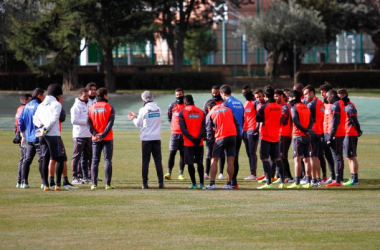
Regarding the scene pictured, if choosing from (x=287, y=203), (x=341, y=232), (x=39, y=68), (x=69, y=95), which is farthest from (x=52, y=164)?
(x=39, y=68)

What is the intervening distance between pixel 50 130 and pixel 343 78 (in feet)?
154

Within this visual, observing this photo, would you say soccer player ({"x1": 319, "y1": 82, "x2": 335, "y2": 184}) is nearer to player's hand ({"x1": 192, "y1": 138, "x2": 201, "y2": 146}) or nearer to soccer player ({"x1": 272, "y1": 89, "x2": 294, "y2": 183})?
soccer player ({"x1": 272, "y1": 89, "x2": 294, "y2": 183})

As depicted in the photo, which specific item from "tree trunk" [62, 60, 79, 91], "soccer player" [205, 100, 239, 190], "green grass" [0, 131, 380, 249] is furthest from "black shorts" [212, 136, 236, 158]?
"tree trunk" [62, 60, 79, 91]

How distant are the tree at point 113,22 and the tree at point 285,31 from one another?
400 inches

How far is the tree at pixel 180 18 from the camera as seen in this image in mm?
62175

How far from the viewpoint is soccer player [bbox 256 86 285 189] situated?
50.1ft

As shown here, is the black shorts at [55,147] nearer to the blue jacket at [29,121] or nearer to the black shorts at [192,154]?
the blue jacket at [29,121]

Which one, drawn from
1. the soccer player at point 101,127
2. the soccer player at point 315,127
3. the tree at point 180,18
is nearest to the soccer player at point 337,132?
the soccer player at point 315,127

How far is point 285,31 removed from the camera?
59.0 meters

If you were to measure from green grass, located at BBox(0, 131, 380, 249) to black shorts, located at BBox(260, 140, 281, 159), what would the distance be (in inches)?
29.0

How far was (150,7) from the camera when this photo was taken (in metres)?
59.8

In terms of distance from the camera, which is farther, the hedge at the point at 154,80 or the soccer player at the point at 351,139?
the hedge at the point at 154,80

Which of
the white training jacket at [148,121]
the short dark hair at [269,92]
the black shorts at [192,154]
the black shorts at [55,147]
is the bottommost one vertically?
the black shorts at [192,154]

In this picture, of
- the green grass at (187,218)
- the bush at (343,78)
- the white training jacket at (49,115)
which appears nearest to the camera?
the green grass at (187,218)
